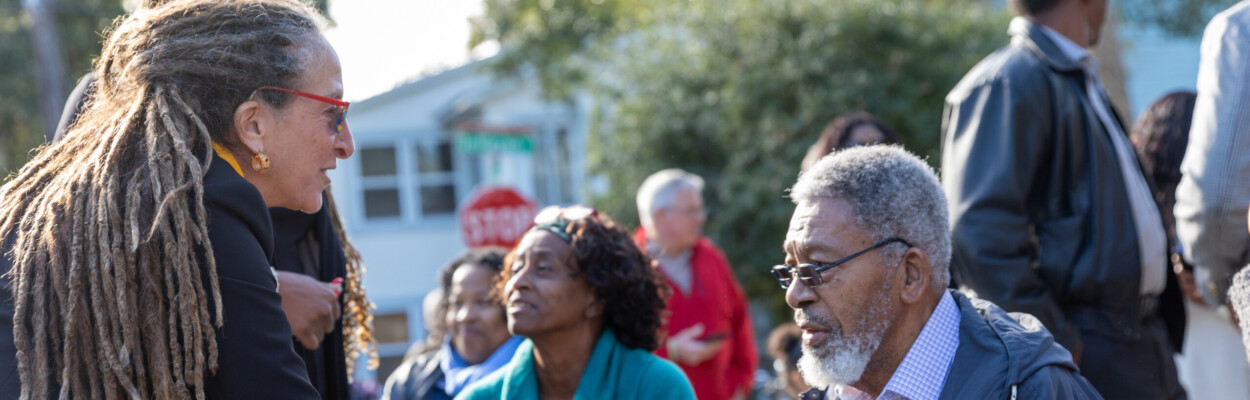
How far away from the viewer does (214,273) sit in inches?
86.6

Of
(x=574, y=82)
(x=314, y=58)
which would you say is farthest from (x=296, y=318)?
(x=574, y=82)

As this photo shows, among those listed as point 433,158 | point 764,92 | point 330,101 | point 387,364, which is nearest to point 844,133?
point 330,101

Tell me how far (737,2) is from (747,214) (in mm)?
2697

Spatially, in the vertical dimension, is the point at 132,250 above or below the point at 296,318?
above

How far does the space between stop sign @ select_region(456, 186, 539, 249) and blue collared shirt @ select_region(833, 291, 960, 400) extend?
876 centimetres

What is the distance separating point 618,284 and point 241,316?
7.15 ft

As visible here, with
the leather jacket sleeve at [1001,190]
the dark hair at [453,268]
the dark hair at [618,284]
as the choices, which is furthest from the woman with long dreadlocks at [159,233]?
the dark hair at [453,268]

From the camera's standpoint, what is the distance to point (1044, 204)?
3920mm

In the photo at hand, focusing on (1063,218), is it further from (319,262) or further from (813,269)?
(319,262)

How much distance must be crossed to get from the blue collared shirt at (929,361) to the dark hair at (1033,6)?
5.77 feet

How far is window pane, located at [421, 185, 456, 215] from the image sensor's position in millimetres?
22031

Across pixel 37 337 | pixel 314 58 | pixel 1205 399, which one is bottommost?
pixel 1205 399

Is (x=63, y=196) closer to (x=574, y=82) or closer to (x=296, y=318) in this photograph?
(x=296, y=318)

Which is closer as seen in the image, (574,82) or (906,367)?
(906,367)
